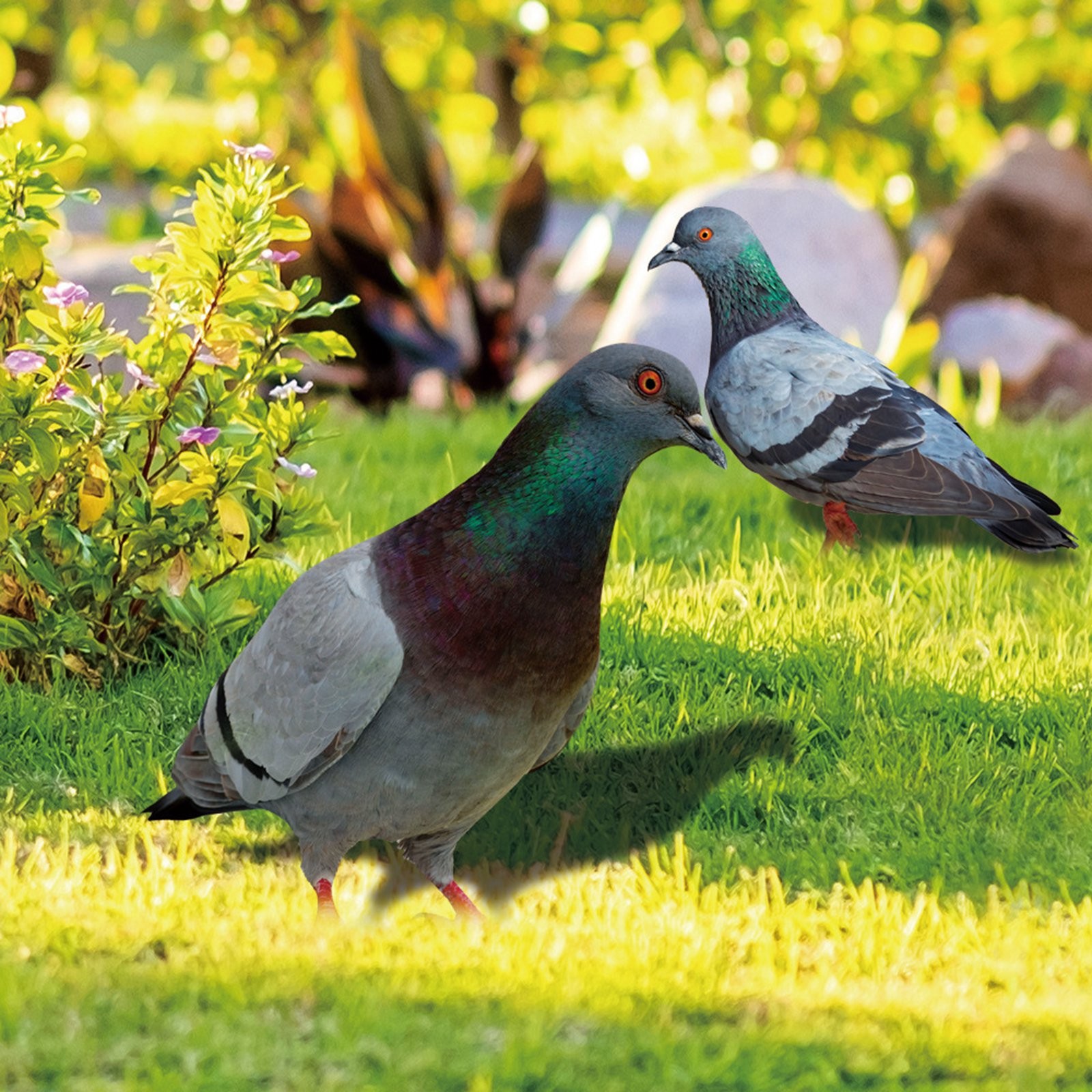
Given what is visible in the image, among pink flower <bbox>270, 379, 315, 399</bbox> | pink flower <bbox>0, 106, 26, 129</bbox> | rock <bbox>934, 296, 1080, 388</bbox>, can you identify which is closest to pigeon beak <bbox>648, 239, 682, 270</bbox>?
pink flower <bbox>270, 379, 315, 399</bbox>

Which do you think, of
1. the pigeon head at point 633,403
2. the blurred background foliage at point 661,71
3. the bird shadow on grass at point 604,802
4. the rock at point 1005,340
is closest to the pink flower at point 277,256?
the pigeon head at point 633,403

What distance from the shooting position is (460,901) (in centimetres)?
347

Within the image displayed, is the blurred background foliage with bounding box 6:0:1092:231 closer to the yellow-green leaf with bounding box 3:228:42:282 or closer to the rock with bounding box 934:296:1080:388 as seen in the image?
the rock with bounding box 934:296:1080:388

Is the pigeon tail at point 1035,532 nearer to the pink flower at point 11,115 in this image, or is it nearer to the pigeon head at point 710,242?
the pigeon head at point 710,242

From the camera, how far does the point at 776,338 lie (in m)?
5.06

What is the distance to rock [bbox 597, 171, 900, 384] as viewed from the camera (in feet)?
26.6

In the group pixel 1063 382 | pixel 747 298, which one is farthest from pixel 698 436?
pixel 1063 382

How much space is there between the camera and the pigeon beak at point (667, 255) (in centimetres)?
543

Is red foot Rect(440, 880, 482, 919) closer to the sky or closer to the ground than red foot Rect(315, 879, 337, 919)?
closer to the ground

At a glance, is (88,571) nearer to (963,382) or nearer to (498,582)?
(498,582)

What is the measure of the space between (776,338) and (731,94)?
20.1 ft

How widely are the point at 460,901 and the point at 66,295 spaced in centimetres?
178

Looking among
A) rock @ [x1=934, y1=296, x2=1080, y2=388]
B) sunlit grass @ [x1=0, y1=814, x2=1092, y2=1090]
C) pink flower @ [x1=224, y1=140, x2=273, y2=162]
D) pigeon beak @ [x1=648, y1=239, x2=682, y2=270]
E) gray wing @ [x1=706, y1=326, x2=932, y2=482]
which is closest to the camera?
sunlit grass @ [x1=0, y1=814, x2=1092, y2=1090]

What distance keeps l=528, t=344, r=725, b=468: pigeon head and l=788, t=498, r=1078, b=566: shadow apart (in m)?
2.26
